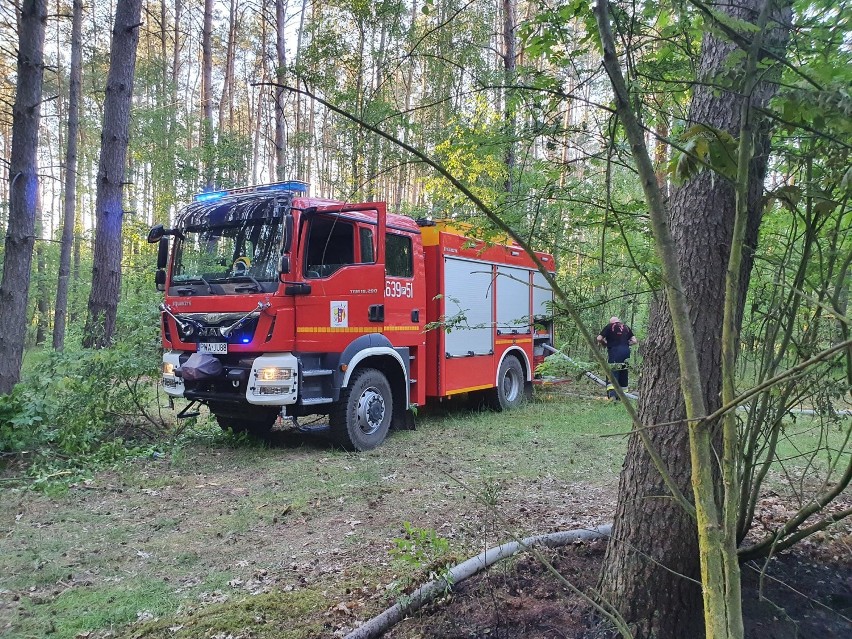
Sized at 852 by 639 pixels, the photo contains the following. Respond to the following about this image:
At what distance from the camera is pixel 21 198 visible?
6402 mm

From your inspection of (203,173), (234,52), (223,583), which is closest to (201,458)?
(223,583)

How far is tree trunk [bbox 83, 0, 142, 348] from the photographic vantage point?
323 inches

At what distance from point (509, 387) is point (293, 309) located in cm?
514

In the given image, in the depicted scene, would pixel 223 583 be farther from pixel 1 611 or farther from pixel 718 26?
pixel 718 26

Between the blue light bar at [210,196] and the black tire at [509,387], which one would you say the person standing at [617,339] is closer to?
the black tire at [509,387]

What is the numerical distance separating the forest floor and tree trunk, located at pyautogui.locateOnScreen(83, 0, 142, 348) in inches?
125

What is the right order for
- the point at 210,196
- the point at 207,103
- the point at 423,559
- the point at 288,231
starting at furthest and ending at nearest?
the point at 207,103 < the point at 210,196 < the point at 288,231 < the point at 423,559

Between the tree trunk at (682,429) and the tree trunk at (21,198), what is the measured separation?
669 centimetres

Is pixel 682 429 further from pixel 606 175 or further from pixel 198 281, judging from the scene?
pixel 198 281

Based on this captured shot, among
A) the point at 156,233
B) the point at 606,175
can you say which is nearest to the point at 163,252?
the point at 156,233

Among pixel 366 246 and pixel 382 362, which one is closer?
pixel 366 246

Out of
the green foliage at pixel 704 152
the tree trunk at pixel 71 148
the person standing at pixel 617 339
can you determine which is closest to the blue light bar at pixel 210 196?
the green foliage at pixel 704 152

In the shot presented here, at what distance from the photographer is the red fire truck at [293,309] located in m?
5.92

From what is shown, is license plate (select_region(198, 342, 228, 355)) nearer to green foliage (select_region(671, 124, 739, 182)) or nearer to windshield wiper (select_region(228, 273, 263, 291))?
windshield wiper (select_region(228, 273, 263, 291))
